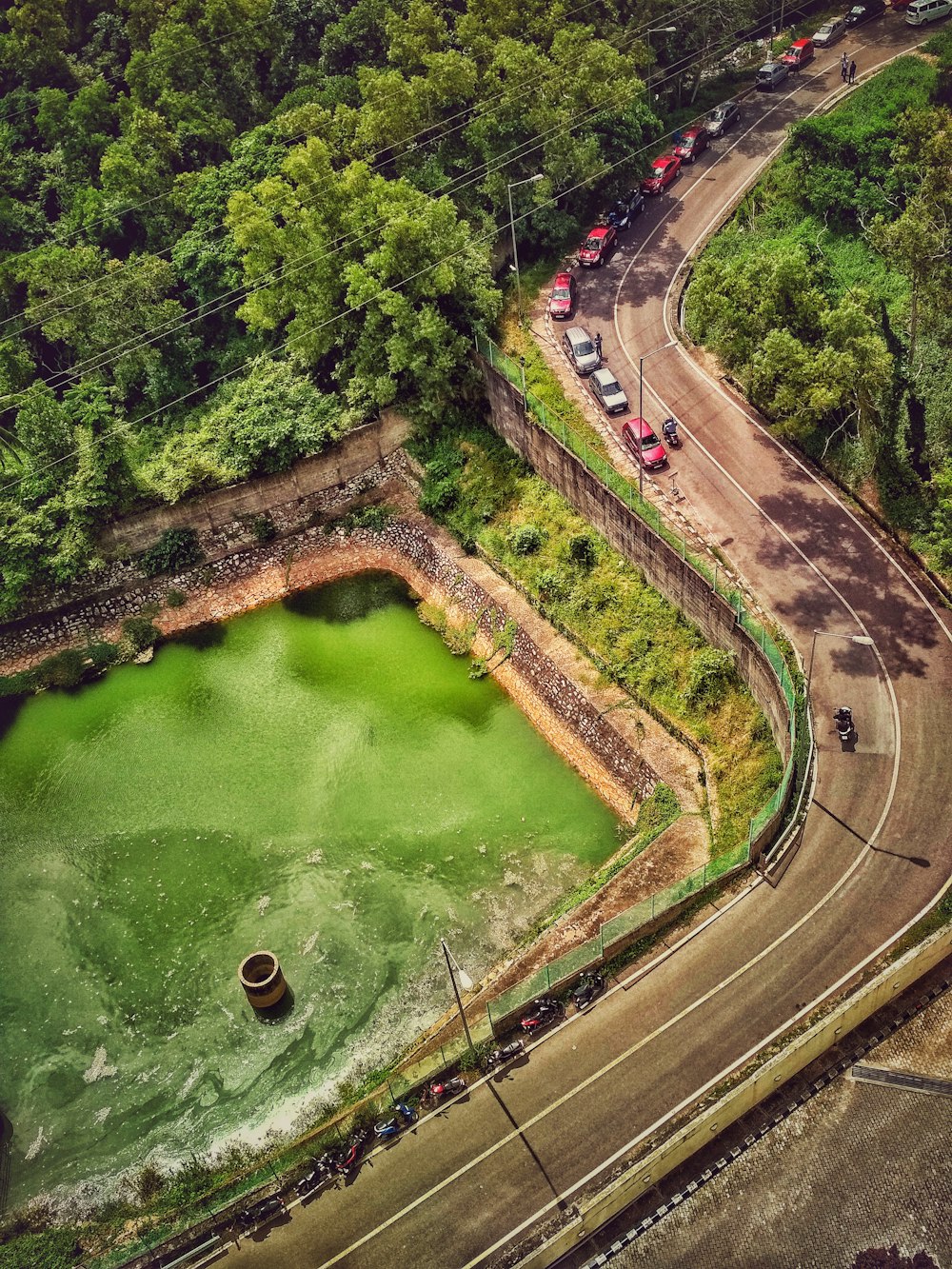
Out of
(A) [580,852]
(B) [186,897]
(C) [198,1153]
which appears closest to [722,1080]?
(A) [580,852]

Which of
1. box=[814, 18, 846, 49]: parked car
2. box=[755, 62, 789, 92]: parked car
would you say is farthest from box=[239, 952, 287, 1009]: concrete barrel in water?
box=[814, 18, 846, 49]: parked car

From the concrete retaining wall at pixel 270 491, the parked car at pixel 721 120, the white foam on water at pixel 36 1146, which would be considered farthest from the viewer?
the parked car at pixel 721 120

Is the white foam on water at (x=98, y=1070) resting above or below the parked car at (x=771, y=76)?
below

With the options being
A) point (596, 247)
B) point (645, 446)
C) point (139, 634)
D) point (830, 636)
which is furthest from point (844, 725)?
point (139, 634)

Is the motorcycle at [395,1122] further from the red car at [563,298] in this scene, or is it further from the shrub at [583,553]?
the red car at [563,298]

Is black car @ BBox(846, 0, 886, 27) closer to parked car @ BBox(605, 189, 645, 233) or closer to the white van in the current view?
the white van

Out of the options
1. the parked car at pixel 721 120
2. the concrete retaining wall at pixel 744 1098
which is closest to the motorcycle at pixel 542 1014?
the concrete retaining wall at pixel 744 1098
